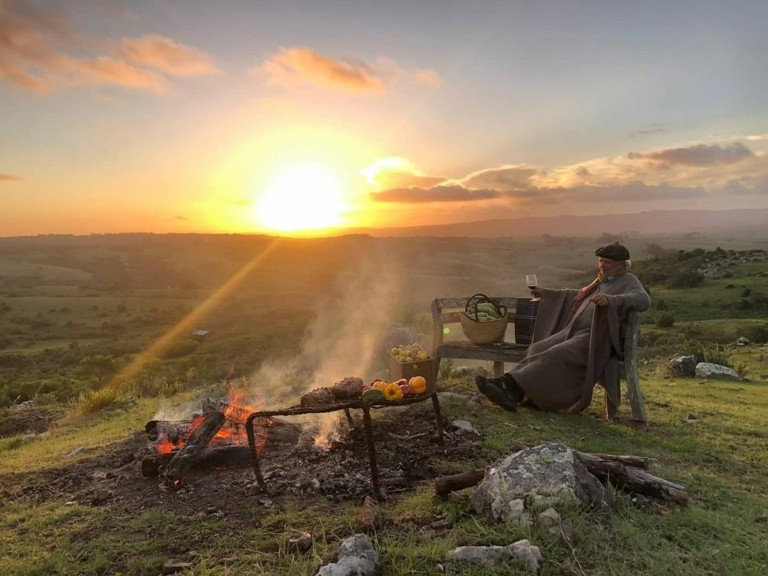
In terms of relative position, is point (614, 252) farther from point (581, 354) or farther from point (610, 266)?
point (581, 354)

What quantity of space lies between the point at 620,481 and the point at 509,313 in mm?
4347

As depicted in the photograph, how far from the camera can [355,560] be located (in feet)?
9.12

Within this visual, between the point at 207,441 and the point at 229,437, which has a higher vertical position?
the point at 207,441

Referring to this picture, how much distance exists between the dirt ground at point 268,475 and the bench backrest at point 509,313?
8.23ft

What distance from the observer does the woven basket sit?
754cm

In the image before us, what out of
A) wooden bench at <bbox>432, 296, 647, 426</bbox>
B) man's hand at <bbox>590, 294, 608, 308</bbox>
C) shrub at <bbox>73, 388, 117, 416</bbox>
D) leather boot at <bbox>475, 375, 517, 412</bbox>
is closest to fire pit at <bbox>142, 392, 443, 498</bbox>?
leather boot at <bbox>475, 375, 517, 412</bbox>

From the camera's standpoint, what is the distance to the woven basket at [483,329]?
7543mm

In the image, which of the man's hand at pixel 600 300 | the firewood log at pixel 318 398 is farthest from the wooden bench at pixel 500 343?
the firewood log at pixel 318 398

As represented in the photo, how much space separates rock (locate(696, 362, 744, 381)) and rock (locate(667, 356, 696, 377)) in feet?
0.62

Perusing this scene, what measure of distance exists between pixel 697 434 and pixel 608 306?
2099 millimetres

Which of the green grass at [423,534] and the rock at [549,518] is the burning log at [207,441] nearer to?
the green grass at [423,534]

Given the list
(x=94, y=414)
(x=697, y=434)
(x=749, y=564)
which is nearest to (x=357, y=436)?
(x=749, y=564)

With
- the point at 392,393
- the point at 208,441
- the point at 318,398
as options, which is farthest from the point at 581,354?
the point at 208,441

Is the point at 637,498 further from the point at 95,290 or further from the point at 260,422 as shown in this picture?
the point at 95,290
